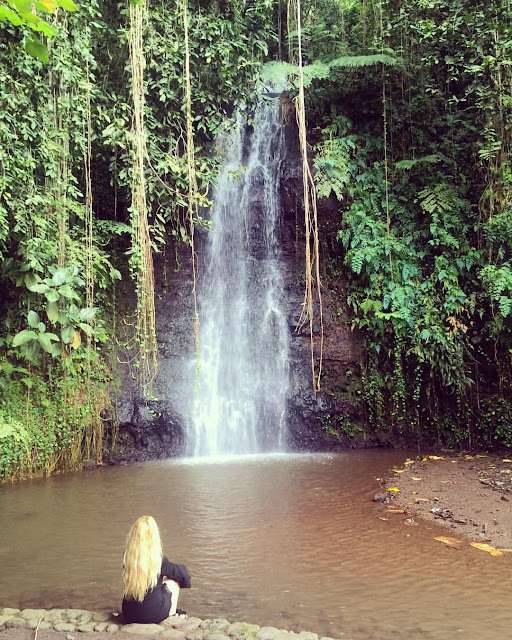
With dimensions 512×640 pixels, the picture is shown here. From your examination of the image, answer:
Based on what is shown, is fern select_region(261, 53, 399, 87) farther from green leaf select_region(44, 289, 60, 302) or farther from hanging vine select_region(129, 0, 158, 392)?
green leaf select_region(44, 289, 60, 302)

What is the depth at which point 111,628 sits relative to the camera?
327 cm

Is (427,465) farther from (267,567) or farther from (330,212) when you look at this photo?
(330,212)

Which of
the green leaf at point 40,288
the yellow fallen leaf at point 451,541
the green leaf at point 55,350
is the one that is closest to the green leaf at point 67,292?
the green leaf at point 40,288

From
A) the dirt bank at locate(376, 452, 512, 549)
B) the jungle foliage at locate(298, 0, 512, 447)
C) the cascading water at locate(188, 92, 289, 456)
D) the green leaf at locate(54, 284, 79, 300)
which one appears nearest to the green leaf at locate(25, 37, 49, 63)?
the green leaf at locate(54, 284, 79, 300)

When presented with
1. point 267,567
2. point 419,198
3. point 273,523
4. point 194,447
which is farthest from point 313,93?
point 267,567

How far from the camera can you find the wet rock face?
367 inches

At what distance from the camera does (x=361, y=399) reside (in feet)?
32.0

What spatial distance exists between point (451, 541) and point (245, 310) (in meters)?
6.28

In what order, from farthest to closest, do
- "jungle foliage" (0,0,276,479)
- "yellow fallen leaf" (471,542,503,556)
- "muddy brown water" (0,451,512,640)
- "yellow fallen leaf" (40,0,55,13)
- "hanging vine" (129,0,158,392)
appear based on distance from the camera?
1. "hanging vine" (129,0,158,392)
2. "jungle foliage" (0,0,276,479)
3. "yellow fallen leaf" (471,542,503,556)
4. "muddy brown water" (0,451,512,640)
5. "yellow fallen leaf" (40,0,55,13)

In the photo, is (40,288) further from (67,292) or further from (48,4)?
(48,4)

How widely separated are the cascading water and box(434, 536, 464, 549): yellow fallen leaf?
4.58 m

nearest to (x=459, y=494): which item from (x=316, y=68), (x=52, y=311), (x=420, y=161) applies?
(x=52, y=311)

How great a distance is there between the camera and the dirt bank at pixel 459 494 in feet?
17.7

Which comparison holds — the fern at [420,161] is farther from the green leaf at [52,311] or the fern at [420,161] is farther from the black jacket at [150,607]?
the black jacket at [150,607]
